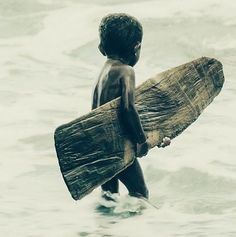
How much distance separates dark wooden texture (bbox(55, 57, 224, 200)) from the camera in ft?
17.2

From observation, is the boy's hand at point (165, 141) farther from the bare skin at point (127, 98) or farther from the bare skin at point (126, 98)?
the bare skin at point (126, 98)

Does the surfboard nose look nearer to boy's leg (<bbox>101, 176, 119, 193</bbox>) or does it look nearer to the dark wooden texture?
the dark wooden texture

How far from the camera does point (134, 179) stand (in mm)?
5621

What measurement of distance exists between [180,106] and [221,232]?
1.05m

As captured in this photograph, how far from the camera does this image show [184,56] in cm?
1020

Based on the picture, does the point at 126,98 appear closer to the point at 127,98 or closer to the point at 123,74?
the point at 127,98

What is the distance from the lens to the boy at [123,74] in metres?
5.36

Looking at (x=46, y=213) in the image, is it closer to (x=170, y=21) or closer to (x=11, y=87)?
(x=11, y=87)

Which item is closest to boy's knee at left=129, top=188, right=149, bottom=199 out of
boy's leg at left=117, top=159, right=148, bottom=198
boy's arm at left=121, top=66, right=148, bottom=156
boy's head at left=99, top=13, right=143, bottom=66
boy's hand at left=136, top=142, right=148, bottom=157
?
boy's leg at left=117, top=159, right=148, bottom=198

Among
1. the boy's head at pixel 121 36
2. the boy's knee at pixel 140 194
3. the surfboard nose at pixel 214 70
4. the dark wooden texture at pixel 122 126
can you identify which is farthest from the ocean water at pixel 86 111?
the boy's head at pixel 121 36

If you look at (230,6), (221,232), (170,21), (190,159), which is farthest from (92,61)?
(221,232)

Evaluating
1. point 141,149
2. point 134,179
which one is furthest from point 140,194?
point 141,149

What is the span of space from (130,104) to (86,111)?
126 inches

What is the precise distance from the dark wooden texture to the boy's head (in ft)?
0.87
